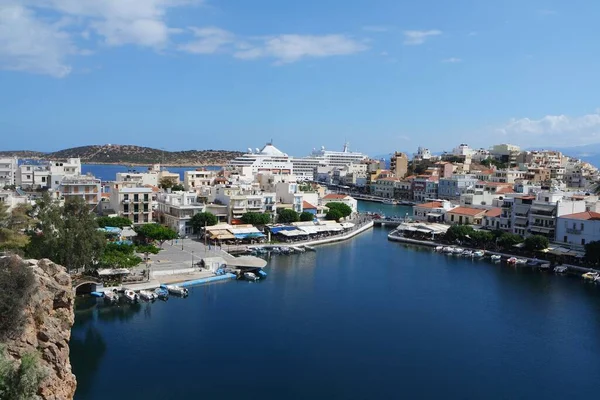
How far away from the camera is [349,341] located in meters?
19.4

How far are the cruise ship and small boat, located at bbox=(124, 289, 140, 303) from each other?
157 feet

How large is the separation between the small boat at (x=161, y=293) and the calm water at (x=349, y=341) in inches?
30.2

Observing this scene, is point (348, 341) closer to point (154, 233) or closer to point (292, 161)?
point (154, 233)

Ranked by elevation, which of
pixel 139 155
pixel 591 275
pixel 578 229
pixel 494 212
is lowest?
pixel 591 275

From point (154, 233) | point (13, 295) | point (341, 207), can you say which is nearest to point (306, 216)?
point (341, 207)

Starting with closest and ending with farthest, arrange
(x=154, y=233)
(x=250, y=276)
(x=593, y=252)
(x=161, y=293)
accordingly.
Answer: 1. (x=161, y=293)
2. (x=250, y=276)
3. (x=593, y=252)
4. (x=154, y=233)

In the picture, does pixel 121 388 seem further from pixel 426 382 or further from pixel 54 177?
pixel 54 177

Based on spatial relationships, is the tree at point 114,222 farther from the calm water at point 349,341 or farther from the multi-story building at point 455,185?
the multi-story building at point 455,185

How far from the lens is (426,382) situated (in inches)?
644

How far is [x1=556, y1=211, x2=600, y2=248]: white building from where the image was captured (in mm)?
32625

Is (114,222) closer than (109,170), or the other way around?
(114,222)

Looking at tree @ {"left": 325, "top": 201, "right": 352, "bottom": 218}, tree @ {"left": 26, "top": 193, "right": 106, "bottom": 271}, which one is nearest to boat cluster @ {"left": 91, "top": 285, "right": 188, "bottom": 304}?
tree @ {"left": 26, "top": 193, "right": 106, "bottom": 271}

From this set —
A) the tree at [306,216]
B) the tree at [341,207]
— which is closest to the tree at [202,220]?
the tree at [306,216]

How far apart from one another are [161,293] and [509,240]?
71.6 feet
